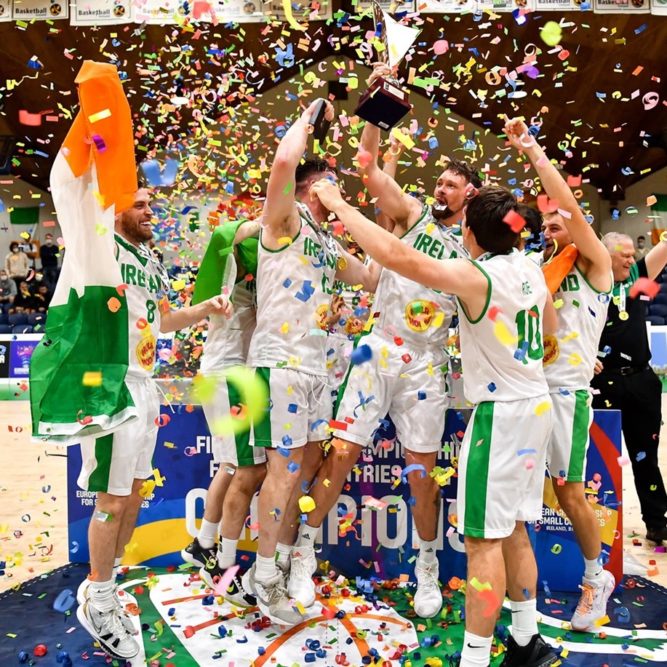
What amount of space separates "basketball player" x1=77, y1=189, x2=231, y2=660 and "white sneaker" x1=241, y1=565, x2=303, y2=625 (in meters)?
0.54

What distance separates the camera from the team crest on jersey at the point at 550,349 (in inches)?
125

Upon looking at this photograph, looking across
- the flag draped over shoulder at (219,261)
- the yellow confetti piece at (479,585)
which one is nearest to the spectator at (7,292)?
the flag draped over shoulder at (219,261)

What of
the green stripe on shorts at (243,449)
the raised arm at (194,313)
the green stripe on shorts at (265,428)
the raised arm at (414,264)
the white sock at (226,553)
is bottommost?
the white sock at (226,553)

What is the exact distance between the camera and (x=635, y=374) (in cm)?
416

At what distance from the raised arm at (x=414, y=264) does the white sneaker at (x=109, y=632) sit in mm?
1741

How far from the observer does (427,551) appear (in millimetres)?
3328

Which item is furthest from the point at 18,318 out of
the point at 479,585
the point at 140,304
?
the point at 479,585

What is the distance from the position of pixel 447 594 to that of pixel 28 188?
650 inches

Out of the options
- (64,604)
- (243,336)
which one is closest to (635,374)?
(243,336)

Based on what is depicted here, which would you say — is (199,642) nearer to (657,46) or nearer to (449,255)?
(449,255)

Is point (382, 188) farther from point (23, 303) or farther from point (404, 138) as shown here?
point (23, 303)

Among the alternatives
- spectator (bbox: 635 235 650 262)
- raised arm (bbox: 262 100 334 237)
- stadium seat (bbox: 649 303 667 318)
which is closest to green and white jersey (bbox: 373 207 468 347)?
raised arm (bbox: 262 100 334 237)

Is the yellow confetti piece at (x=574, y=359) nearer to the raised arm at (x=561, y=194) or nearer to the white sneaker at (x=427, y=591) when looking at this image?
the raised arm at (x=561, y=194)

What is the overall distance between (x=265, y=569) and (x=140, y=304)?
1.25 metres
